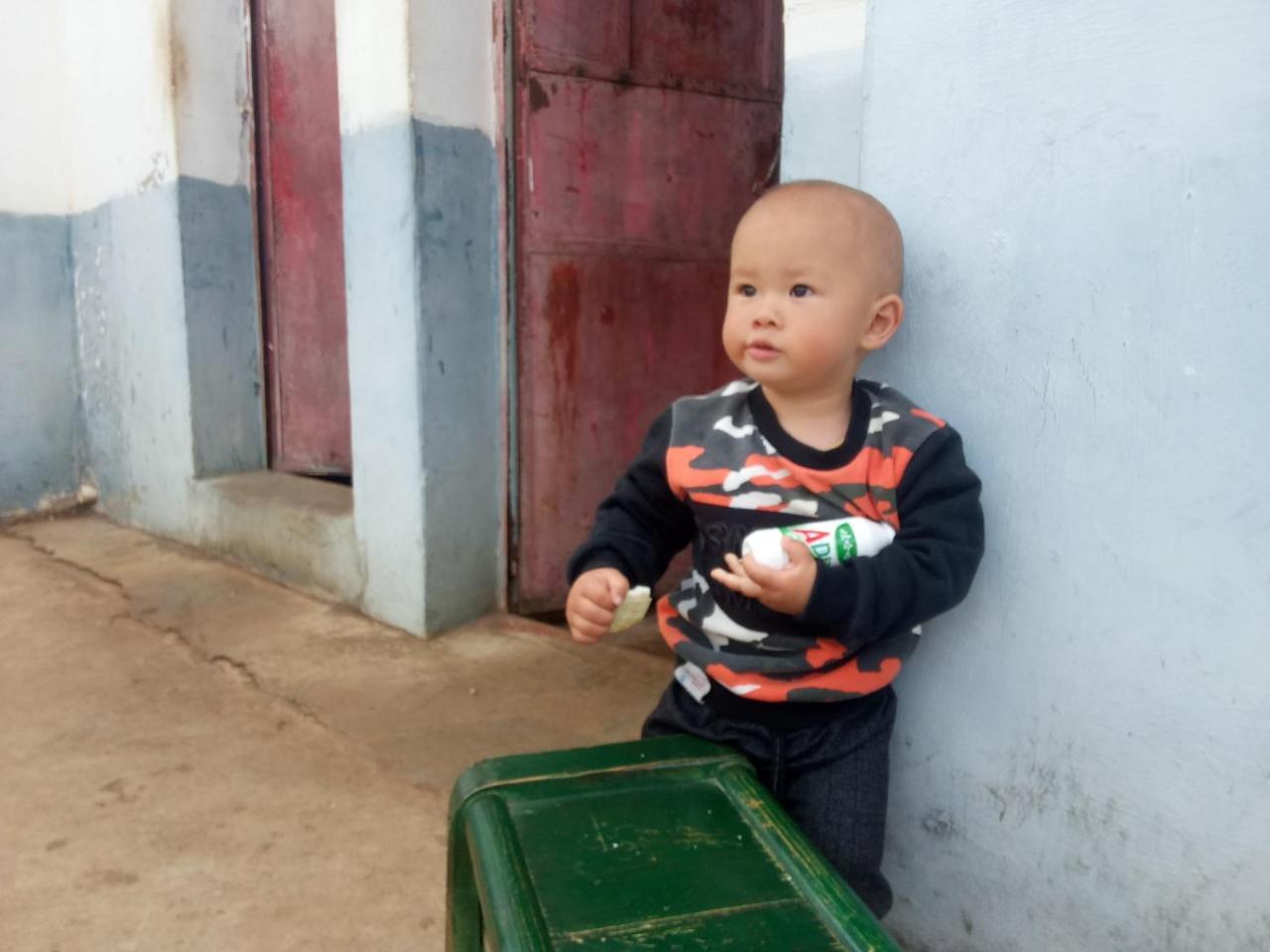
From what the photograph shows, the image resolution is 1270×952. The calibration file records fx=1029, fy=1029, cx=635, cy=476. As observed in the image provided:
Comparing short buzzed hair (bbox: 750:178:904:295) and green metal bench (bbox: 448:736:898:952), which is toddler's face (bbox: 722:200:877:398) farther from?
green metal bench (bbox: 448:736:898:952)

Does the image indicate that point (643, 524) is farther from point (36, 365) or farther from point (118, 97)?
point (36, 365)

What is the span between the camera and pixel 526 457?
3086 mm

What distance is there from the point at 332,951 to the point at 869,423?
3.87 feet

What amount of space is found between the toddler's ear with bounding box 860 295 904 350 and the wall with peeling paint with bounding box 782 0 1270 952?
79 mm

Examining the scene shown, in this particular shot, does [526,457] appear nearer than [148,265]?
Yes

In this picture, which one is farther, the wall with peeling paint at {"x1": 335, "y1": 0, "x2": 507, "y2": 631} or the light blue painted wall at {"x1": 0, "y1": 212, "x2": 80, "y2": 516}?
the light blue painted wall at {"x1": 0, "y1": 212, "x2": 80, "y2": 516}

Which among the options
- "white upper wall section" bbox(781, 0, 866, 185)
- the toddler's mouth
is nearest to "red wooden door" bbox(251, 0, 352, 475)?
"white upper wall section" bbox(781, 0, 866, 185)

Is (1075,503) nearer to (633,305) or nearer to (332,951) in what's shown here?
(332,951)

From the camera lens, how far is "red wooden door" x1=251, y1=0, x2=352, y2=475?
3.62 meters

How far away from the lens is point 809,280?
4.04 ft

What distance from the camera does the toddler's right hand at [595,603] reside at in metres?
1.29

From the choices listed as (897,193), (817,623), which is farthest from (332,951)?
(897,193)

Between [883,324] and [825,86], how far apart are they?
0.39 metres

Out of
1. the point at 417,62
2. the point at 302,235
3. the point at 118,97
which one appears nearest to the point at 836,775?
the point at 417,62
